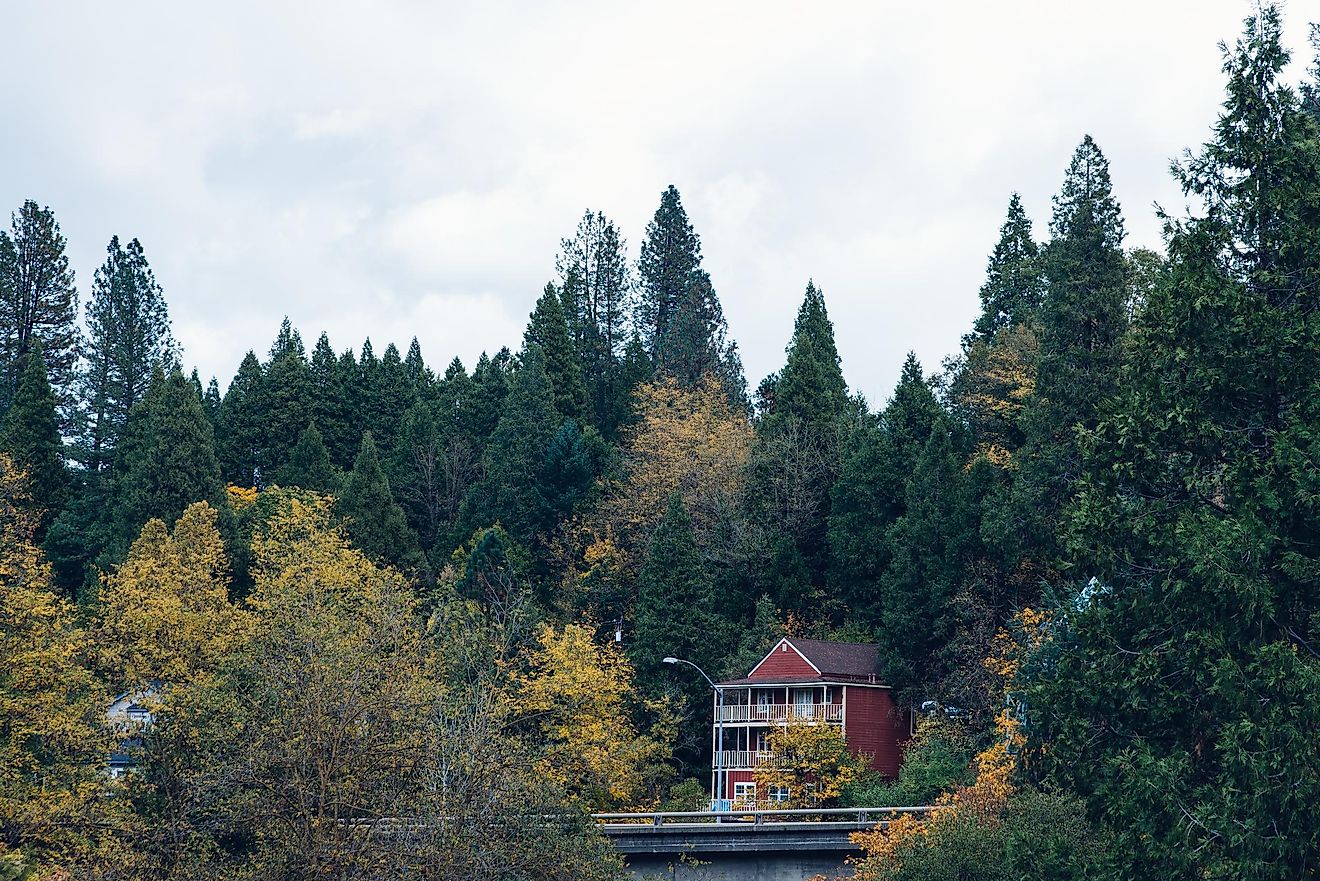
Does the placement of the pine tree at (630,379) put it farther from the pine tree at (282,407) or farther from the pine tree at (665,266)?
the pine tree at (282,407)

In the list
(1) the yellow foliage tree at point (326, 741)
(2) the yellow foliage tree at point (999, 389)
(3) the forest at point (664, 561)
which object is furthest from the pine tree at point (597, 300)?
(1) the yellow foliage tree at point (326, 741)

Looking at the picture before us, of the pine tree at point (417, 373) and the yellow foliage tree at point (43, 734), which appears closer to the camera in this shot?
the yellow foliage tree at point (43, 734)

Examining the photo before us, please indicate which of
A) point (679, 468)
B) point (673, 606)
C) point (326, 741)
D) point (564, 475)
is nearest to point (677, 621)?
point (673, 606)

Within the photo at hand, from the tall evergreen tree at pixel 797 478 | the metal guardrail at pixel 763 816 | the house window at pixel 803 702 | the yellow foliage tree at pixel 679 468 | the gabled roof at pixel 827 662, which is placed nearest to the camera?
the metal guardrail at pixel 763 816

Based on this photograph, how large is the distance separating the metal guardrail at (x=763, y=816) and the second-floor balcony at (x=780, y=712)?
658 cm

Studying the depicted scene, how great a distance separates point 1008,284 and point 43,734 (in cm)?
6641

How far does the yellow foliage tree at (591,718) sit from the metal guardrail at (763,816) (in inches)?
164

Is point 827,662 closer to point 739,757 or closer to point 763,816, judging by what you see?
point 739,757

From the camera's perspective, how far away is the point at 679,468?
74.6 meters

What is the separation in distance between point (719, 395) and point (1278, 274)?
60.4 metres

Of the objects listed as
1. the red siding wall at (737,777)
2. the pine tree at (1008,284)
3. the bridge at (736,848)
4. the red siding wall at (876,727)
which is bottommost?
the bridge at (736,848)

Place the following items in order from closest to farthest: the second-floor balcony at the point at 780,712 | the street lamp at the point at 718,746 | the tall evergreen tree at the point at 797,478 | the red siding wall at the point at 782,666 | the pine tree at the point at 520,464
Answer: the street lamp at the point at 718,746 → the second-floor balcony at the point at 780,712 → the red siding wall at the point at 782,666 → the tall evergreen tree at the point at 797,478 → the pine tree at the point at 520,464

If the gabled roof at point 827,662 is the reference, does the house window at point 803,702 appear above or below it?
below

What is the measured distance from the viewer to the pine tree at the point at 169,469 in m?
78.2
